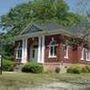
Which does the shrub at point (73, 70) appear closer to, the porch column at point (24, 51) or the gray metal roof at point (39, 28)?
the gray metal roof at point (39, 28)

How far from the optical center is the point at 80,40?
29266 millimetres

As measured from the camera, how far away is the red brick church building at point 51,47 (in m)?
42.2

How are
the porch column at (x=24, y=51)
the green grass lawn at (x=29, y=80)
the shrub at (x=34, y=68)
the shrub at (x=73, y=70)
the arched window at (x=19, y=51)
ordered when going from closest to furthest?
the green grass lawn at (x=29, y=80)
the shrub at (x=34, y=68)
the shrub at (x=73, y=70)
the porch column at (x=24, y=51)
the arched window at (x=19, y=51)

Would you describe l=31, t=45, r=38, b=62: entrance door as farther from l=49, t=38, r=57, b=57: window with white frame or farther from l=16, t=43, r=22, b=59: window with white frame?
l=49, t=38, r=57, b=57: window with white frame

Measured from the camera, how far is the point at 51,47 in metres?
43.5

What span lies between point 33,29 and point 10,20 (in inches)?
779

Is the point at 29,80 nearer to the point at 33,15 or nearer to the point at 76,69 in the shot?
the point at 76,69

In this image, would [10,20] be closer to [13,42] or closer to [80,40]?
[13,42]

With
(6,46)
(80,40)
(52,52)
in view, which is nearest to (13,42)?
(6,46)

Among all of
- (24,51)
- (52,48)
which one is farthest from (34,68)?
(24,51)

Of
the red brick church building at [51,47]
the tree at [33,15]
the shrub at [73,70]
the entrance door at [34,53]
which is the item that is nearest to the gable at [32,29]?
the red brick church building at [51,47]

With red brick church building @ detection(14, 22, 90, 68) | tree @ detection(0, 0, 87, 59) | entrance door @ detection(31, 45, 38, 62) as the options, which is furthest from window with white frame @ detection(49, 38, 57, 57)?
tree @ detection(0, 0, 87, 59)

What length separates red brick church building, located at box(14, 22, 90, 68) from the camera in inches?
1660

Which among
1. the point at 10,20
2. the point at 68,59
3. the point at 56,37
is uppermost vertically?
the point at 10,20
